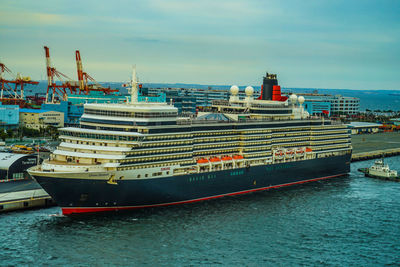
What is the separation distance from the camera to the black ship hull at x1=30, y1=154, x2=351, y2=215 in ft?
146

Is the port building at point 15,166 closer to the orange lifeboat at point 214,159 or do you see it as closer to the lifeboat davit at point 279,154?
the orange lifeboat at point 214,159

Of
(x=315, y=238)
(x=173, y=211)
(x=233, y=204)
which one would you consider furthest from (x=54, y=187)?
(x=315, y=238)

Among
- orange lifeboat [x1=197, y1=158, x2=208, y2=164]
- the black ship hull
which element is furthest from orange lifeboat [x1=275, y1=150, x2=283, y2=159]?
orange lifeboat [x1=197, y1=158, x2=208, y2=164]

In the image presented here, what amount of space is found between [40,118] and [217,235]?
7475 centimetres

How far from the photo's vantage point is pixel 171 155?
164 feet

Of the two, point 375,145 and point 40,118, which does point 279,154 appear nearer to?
point 375,145

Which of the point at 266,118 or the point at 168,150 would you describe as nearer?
the point at 168,150

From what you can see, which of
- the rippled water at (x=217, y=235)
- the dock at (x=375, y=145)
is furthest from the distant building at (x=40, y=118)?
the dock at (x=375, y=145)

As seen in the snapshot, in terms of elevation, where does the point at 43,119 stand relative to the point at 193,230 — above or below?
above

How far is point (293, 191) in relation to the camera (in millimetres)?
60469

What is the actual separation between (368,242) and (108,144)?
24824 millimetres

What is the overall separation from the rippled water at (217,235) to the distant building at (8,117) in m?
Result: 59.1

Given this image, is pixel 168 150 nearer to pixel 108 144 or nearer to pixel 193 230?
pixel 108 144

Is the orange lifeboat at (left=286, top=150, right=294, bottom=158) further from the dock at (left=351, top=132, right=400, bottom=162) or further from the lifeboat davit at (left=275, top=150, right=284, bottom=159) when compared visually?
the dock at (left=351, top=132, right=400, bottom=162)
